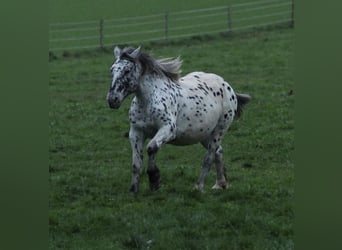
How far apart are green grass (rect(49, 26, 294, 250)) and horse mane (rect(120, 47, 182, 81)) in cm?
122

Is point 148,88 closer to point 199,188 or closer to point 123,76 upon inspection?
point 123,76

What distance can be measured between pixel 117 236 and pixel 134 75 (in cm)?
178

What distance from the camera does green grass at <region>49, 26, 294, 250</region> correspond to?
5738mm

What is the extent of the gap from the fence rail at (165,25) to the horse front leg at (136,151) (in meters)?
14.5

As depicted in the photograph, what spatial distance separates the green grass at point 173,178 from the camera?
5.74 metres

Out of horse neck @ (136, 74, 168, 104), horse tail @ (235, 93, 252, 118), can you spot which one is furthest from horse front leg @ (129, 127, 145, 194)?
horse tail @ (235, 93, 252, 118)

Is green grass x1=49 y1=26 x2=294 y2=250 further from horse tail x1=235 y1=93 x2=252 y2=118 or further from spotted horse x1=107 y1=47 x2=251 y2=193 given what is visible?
horse tail x1=235 y1=93 x2=252 y2=118

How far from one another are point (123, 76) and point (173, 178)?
6.40ft

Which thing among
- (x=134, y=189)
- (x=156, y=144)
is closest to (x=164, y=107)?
(x=156, y=144)

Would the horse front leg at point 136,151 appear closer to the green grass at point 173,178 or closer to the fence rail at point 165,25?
the green grass at point 173,178

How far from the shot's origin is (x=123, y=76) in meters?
6.73
